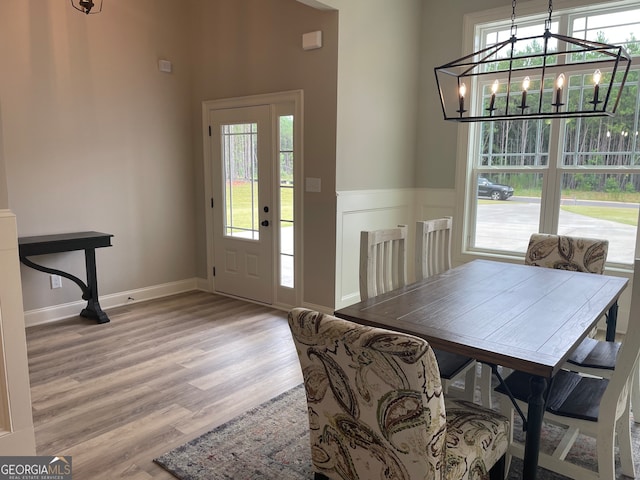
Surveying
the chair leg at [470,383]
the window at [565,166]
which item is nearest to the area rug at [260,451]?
the chair leg at [470,383]

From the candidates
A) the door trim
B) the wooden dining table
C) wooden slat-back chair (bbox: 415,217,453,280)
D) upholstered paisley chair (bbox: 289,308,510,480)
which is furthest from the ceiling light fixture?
upholstered paisley chair (bbox: 289,308,510,480)

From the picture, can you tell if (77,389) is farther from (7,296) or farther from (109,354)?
(7,296)

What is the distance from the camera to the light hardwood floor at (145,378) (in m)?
2.43

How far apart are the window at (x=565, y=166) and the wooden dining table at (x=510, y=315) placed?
63.3 inches

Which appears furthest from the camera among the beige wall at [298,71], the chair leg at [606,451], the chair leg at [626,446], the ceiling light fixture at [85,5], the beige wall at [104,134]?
the beige wall at [298,71]

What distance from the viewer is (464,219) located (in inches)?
193

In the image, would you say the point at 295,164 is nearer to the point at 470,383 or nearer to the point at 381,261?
the point at 381,261

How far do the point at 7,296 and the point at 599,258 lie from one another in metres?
3.45

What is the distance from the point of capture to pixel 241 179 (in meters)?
4.94

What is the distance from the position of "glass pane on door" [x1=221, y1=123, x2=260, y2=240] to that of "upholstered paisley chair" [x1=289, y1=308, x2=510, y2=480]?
342 centimetres

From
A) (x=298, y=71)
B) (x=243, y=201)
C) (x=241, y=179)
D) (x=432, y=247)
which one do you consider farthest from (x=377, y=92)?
(x=432, y=247)

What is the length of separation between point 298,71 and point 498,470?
3562 millimetres

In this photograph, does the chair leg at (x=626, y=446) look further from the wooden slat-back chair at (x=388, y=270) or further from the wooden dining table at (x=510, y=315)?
the wooden slat-back chair at (x=388, y=270)

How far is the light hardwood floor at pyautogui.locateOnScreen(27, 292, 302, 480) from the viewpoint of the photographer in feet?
7.97
